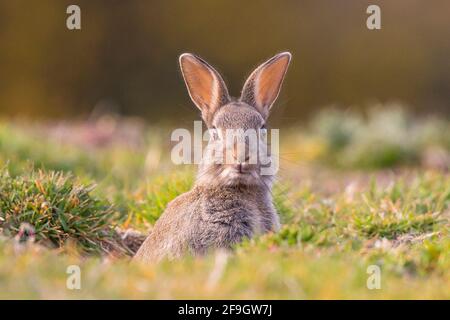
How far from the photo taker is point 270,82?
7.30 meters

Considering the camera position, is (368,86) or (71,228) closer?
(71,228)

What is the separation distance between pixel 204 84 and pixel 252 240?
1.78 m

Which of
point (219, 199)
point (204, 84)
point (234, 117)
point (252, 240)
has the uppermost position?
point (204, 84)

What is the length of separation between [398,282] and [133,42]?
1695 centimetres

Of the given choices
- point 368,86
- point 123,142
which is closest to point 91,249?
point 123,142

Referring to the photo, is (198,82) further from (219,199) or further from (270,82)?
(219,199)

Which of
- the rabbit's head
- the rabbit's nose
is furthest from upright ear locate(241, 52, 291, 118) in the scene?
the rabbit's nose

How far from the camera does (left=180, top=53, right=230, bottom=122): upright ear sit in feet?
23.0

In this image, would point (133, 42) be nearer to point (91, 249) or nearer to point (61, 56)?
point (61, 56)

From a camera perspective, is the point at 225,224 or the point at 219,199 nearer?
the point at 225,224

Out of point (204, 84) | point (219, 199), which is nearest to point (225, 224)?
point (219, 199)

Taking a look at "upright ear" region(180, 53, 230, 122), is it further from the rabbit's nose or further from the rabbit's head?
the rabbit's nose

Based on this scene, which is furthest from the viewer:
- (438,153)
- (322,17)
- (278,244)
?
(322,17)

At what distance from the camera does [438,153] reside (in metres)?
11.7
